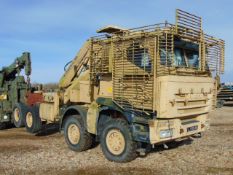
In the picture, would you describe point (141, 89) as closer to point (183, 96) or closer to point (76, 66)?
point (183, 96)

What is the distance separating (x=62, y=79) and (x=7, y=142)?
106 inches

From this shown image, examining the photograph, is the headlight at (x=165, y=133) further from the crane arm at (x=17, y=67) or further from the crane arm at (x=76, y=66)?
the crane arm at (x=17, y=67)

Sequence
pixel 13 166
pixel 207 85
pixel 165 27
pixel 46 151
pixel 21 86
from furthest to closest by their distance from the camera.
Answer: pixel 21 86, pixel 46 151, pixel 207 85, pixel 13 166, pixel 165 27

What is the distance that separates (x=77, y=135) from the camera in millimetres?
10930

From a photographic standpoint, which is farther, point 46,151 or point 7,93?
point 7,93

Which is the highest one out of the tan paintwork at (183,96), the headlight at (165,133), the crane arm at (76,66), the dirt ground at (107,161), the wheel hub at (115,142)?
the crane arm at (76,66)

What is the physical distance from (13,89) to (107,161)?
7.44 meters

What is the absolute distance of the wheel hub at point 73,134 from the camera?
10.9 meters

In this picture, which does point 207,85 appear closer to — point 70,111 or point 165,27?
point 165,27

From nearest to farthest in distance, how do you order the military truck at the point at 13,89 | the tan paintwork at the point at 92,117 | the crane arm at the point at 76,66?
the tan paintwork at the point at 92,117, the crane arm at the point at 76,66, the military truck at the point at 13,89

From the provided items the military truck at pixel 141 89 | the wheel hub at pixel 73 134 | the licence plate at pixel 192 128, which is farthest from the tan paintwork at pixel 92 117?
the licence plate at pixel 192 128

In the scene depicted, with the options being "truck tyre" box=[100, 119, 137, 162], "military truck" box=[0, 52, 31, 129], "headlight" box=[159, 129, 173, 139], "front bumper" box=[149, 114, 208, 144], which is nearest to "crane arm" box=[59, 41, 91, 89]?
"truck tyre" box=[100, 119, 137, 162]

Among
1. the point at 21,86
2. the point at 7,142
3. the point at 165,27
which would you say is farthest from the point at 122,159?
the point at 21,86

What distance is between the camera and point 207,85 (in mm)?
9773
